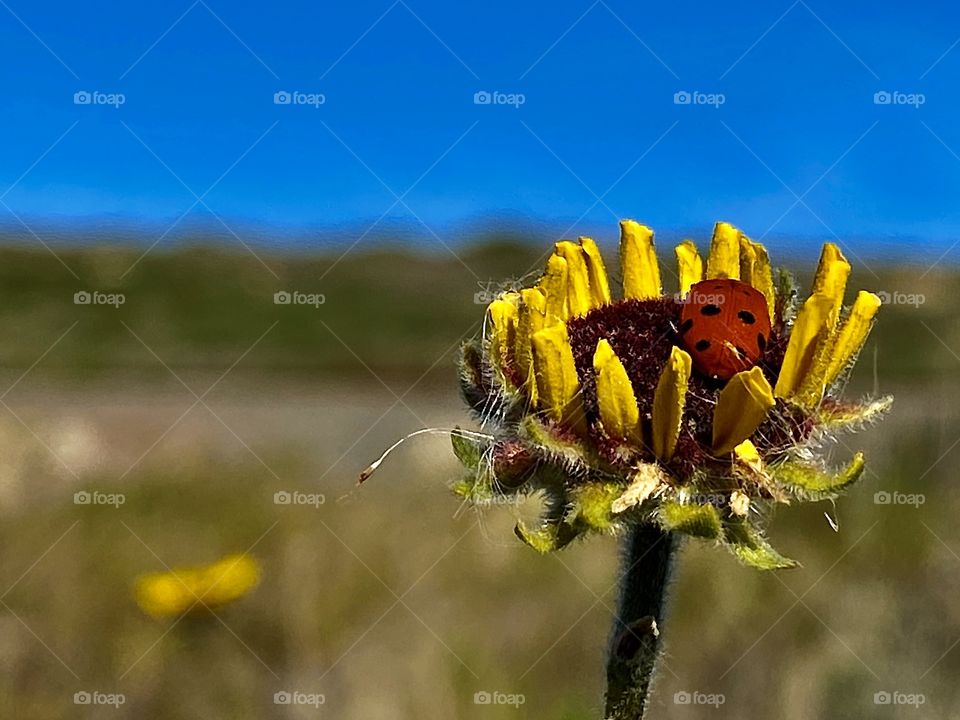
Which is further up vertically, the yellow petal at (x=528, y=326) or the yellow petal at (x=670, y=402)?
the yellow petal at (x=528, y=326)

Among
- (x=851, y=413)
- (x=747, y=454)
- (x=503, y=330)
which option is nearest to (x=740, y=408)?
(x=747, y=454)

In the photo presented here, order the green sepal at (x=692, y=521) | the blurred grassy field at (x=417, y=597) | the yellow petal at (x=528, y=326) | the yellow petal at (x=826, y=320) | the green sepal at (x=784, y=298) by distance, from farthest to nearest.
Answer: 1. the blurred grassy field at (x=417, y=597)
2. the green sepal at (x=784, y=298)
3. the yellow petal at (x=528, y=326)
4. the yellow petal at (x=826, y=320)
5. the green sepal at (x=692, y=521)

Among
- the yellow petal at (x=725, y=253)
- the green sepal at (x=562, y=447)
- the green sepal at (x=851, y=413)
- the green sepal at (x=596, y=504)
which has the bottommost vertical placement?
the green sepal at (x=596, y=504)

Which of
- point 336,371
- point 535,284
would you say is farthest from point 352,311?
point 535,284

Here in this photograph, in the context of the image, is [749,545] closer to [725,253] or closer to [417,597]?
[725,253]

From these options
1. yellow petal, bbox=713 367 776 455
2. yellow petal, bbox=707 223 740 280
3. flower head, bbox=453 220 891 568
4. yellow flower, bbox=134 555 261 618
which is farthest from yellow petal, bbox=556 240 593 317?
yellow flower, bbox=134 555 261 618

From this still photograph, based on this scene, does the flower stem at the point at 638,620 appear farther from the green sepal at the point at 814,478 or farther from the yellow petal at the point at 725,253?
the yellow petal at the point at 725,253

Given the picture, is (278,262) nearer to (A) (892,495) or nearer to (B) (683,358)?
(A) (892,495)

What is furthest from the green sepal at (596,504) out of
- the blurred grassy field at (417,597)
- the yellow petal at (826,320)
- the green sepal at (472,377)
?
the blurred grassy field at (417,597)
